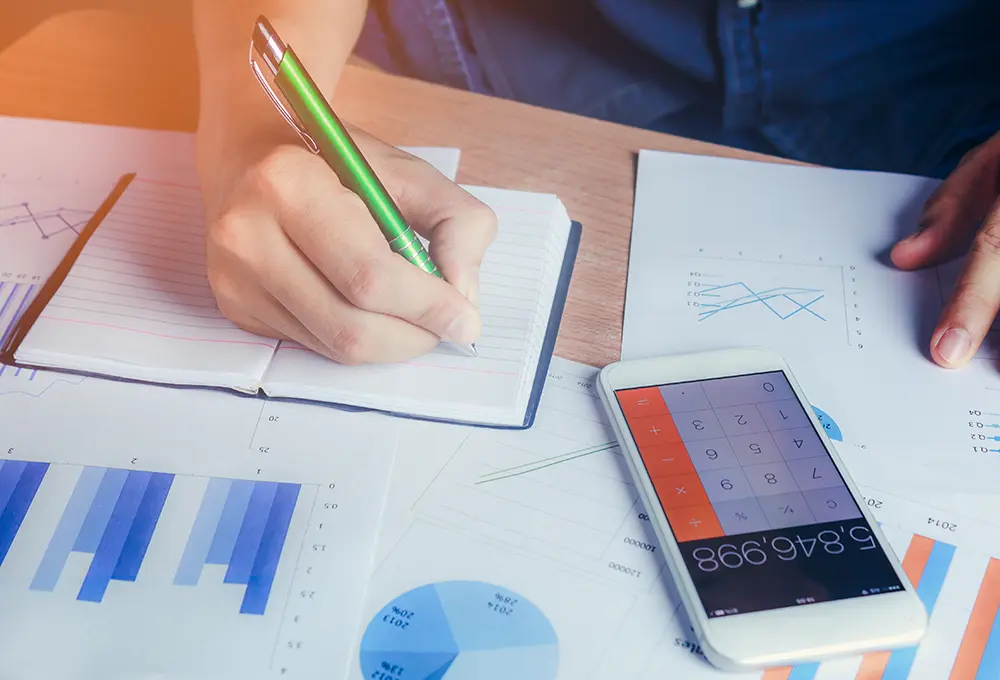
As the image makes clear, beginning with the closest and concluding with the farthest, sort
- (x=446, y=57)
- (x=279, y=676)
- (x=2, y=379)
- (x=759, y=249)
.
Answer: (x=279, y=676)
(x=2, y=379)
(x=759, y=249)
(x=446, y=57)

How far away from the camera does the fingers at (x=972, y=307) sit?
52 centimetres

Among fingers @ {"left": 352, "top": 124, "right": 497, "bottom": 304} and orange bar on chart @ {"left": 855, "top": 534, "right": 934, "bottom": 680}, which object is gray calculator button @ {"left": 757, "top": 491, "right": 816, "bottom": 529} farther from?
fingers @ {"left": 352, "top": 124, "right": 497, "bottom": 304}

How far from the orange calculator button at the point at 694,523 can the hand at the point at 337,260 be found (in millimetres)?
145

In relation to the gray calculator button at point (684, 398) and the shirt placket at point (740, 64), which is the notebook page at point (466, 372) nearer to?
the gray calculator button at point (684, 398)

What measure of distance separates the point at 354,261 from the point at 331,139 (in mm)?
71

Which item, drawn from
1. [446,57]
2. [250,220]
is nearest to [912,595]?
[250,220]

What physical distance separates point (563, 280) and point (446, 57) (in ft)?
1.15

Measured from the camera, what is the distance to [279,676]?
0.38 metres

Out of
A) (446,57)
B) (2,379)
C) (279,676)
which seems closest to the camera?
(279,676)

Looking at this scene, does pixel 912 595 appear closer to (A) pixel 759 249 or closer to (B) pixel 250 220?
(A) pixel 759 249

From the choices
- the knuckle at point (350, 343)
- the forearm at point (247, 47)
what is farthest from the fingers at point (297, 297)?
the forearm at point (247, 47)

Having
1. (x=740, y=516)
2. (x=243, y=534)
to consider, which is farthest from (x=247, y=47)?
(x=740, y=516)

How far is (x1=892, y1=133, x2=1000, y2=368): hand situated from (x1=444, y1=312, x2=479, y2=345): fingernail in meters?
0.29

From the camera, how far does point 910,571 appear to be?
1.38ft
